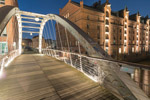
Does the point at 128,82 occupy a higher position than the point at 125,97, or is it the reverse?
the point at 128,82

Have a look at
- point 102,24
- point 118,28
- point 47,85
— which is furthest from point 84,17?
point 47,85

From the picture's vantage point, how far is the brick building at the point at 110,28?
19.5 m

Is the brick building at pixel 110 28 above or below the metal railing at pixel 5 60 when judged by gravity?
above

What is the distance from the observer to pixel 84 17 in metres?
18.7

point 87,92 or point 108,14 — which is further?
point 108,14

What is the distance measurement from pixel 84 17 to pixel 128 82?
61.5ft

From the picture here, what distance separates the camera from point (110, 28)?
23156 mm

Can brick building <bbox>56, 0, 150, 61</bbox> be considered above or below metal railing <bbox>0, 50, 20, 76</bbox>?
above

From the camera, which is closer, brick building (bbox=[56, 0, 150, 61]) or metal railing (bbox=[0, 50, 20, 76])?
metal railing (bbox=[0, 50, 20, 76])

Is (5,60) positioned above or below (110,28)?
below

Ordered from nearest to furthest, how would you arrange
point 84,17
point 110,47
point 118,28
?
1. point 84,17
2. point 110,47
3. point 118,28

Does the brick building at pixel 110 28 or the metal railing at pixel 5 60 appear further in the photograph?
the brick building at pixel 110 28

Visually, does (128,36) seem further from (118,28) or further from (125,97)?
(125,97)

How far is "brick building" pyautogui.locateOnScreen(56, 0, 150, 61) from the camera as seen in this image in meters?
19.5
